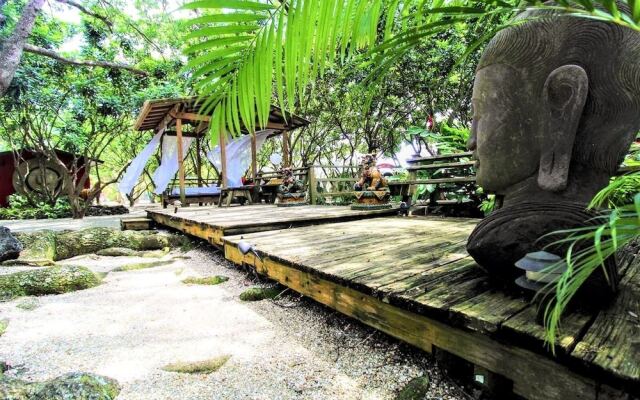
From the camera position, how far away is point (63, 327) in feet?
7.68

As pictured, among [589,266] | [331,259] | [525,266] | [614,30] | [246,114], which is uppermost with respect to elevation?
[614,30]

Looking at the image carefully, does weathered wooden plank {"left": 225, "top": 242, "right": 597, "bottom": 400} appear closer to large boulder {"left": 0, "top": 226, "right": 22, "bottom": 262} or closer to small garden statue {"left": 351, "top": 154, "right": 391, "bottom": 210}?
small garden statue {"left": 351, "top": 154, "right": 391, "bottom": 210}

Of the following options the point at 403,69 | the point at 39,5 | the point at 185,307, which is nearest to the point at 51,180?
the point at 39,5

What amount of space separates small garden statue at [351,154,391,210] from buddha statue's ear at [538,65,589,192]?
158 inches

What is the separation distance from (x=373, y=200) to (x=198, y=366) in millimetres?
4163

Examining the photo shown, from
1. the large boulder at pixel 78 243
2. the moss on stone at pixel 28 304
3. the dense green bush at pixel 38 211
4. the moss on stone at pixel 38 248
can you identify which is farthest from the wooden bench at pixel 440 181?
the dense green bush at pixel 38 211

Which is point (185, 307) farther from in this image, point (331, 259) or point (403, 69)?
point (403, 69)

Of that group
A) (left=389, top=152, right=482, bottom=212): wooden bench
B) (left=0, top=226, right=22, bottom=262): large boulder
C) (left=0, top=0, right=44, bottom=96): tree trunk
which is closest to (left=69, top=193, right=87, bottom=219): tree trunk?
(left=0, top=0, right=44, bottom=96): tree trunk

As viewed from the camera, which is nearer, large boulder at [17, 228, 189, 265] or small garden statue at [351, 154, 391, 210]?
large boulder at [17, 228, 189, 265]

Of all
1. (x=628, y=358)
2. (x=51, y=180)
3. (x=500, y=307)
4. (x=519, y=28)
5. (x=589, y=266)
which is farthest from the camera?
(x=51, y=180)

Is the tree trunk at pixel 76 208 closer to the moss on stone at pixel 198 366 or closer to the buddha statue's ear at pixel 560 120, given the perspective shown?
the moss on stone at pixel 198 366

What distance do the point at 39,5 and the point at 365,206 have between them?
24.1 ft

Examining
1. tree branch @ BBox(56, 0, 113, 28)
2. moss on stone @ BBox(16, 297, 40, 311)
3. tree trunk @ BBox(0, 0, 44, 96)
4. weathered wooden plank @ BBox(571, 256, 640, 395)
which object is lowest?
moss on stone @ BBox(16, 297, 40, 311)

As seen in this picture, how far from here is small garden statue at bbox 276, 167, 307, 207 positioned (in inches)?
303
